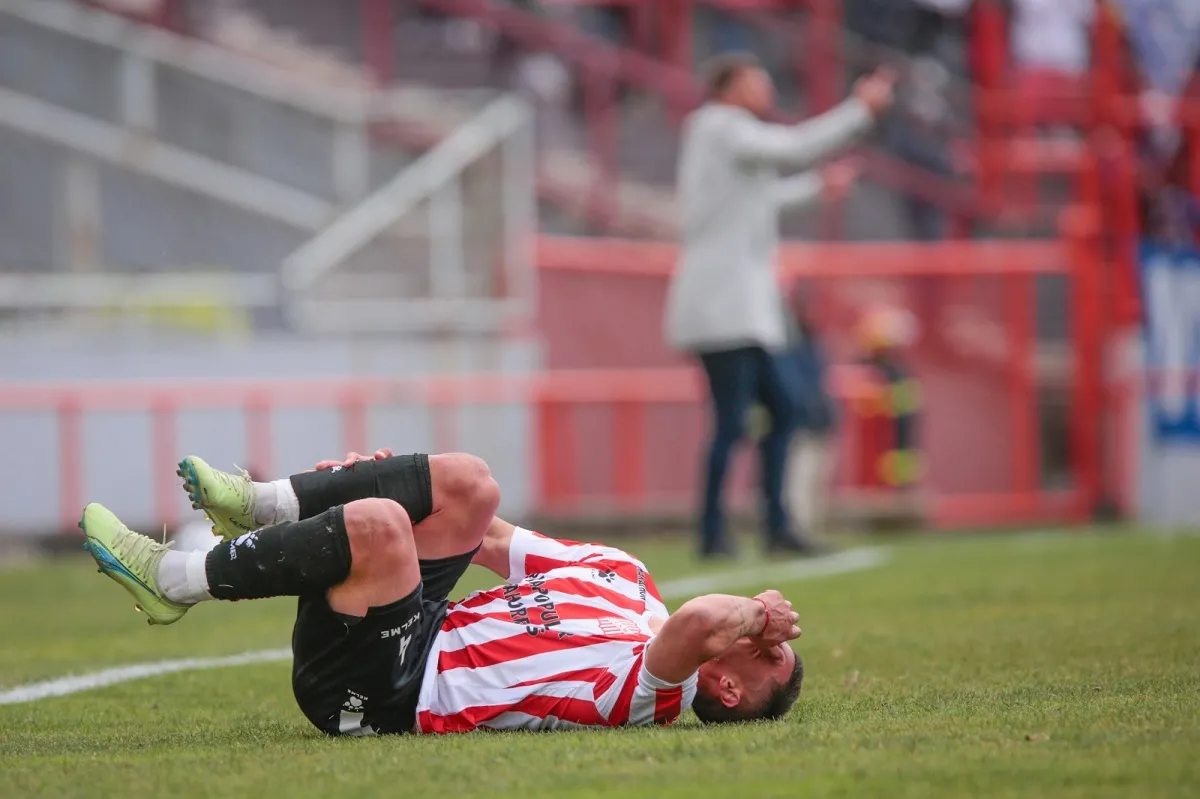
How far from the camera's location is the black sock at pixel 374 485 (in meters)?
4.70

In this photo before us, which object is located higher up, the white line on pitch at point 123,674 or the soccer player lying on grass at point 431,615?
the soccer player lying on grass at point 431,615

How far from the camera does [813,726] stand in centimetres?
450

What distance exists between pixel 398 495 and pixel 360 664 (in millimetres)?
432

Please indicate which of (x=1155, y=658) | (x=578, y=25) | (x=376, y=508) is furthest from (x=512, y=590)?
(x=578, y=25)

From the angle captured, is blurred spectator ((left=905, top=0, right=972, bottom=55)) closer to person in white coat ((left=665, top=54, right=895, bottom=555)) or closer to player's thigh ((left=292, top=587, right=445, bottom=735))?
person in white coat ((left=665, top=54, right=895, bottom=555))

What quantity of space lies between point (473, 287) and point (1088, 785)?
11.7 meters

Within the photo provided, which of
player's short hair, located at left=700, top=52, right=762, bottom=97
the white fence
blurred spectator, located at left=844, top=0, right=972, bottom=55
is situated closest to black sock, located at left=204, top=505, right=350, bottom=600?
player's short hair, located at left=700, top=52, right=762, bottom=97

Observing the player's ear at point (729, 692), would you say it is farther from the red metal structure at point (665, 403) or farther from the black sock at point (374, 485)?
the red metal structure at point (665, 403)

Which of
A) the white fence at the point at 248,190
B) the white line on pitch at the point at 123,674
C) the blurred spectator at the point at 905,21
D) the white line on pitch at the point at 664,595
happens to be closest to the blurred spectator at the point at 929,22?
the blurred spectator at the point at 905,21

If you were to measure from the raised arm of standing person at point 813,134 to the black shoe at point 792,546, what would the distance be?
6.80 feet

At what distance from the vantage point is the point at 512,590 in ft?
15.9

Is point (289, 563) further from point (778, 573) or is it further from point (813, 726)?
point (778, 573)

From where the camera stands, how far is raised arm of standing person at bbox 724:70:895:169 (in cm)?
932

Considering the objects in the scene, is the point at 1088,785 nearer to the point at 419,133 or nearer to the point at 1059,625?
the point at 1059,625
